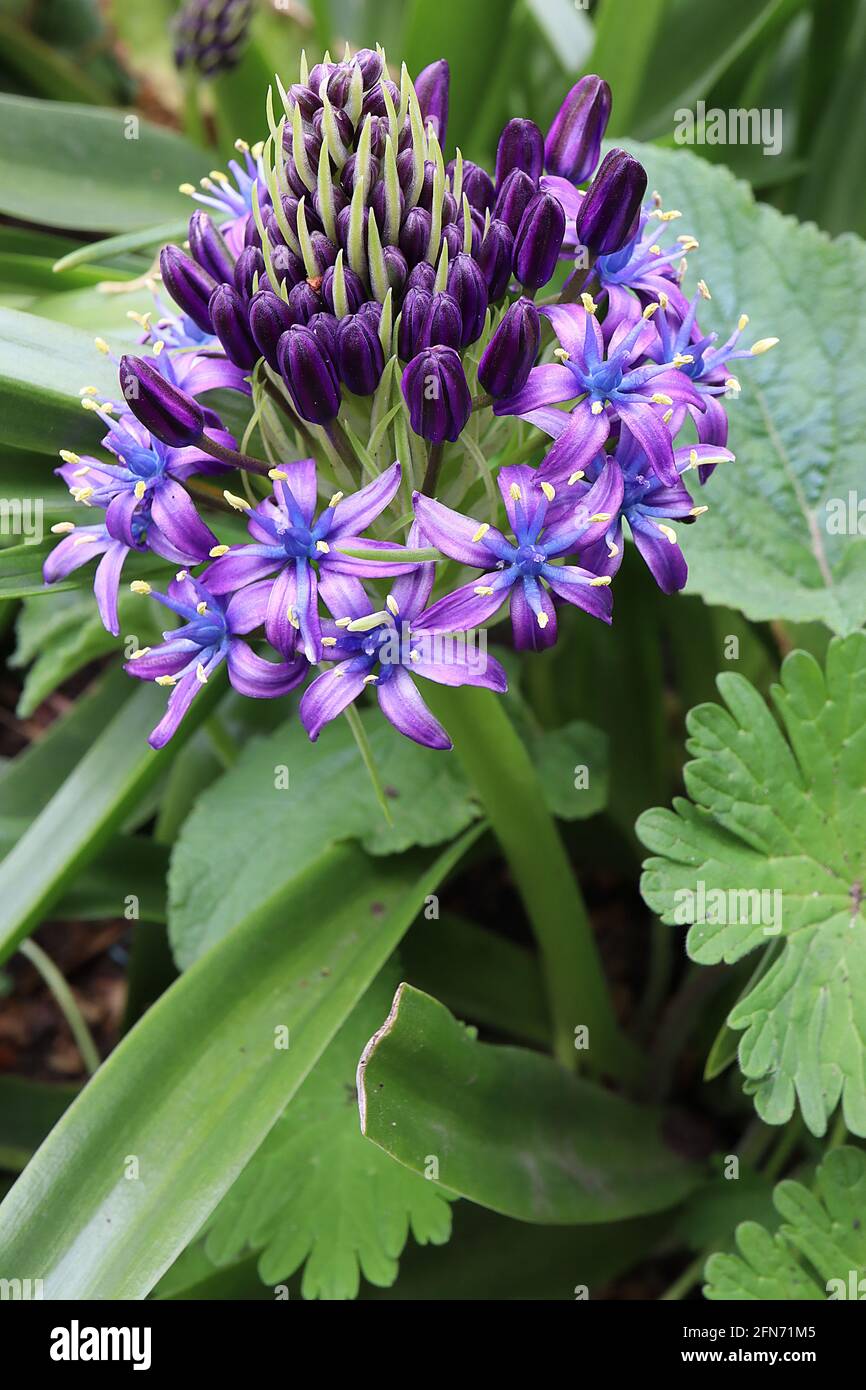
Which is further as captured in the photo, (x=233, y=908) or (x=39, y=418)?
(x=233, y=908)

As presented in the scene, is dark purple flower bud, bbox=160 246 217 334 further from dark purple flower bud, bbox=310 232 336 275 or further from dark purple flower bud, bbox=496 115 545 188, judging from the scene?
dark purple flower bud, bbox=496 115 545 188

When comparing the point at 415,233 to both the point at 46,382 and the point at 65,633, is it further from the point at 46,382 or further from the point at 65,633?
the point at 65,633

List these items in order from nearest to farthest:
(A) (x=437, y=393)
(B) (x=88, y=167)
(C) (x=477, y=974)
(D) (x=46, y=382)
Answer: (A) (x=437, y=393) → (D) (x=46, y=382) → (C) (x=477, y=974) → (B) (x=88, y=167)

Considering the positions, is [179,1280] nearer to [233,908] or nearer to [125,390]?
[233,908]

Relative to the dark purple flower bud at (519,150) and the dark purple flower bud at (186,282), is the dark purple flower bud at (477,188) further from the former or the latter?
the dark purple flower bud at (186,282)

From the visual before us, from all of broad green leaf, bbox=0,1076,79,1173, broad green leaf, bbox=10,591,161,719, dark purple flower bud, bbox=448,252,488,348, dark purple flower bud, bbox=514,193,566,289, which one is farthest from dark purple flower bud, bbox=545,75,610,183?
broad green leaf, bbox=0,1076,79,1173

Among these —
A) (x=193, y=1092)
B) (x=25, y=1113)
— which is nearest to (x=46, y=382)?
(x=193, y=1092)

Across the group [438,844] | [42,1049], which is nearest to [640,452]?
[438,844]
